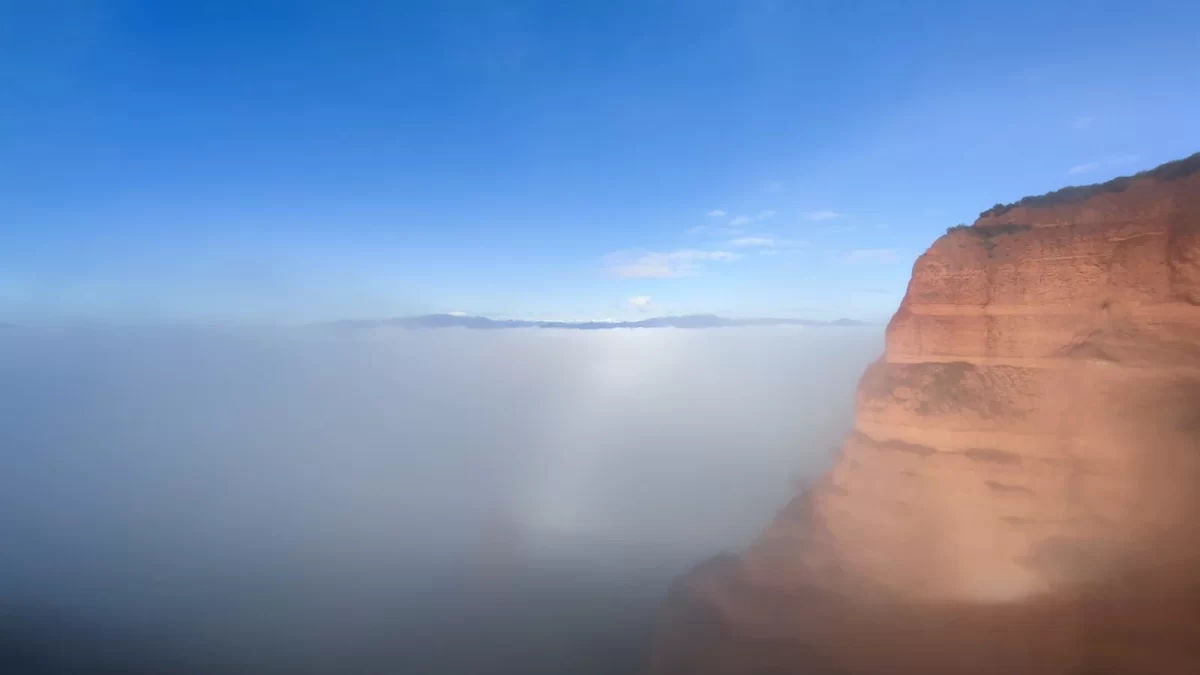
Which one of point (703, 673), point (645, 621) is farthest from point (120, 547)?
point (703, 673)

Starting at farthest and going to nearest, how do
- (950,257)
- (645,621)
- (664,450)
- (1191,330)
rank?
1. (664,450)
2. (645,621)
3. (950,257)
4. (1191,330)

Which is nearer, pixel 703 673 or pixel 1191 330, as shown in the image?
pixel 1191 330

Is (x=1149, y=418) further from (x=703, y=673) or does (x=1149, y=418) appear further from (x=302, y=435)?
(x=302, y=435)

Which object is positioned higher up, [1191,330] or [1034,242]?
[1034,242]

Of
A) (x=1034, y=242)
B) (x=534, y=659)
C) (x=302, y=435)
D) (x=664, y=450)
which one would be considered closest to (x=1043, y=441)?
(x=1034, y=242)

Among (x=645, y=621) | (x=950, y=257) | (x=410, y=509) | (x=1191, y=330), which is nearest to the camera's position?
(x=1191, y=330)

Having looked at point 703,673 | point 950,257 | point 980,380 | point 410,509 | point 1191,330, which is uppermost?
point 950,257

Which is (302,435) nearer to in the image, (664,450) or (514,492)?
(514,492)
